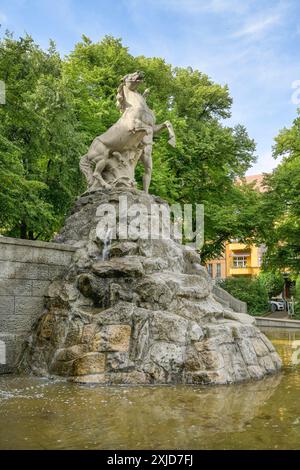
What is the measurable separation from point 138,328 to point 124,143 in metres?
5.43

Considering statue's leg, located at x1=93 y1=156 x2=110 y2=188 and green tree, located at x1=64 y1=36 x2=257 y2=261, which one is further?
green tree, located at x1=64 y1=36 x2=257 y2=261

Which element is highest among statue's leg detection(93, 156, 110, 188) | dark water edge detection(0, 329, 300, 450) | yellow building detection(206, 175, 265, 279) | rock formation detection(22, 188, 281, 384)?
yellow building detection(206, 175, 265, 279)

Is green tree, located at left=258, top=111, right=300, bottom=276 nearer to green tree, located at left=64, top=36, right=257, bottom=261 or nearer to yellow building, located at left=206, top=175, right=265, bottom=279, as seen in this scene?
green tree, located at left=64, top=36, right=257, bottom=261

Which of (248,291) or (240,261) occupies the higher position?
(240,261)

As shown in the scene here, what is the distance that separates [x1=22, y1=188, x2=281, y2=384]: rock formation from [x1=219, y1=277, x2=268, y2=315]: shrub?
2009 cm

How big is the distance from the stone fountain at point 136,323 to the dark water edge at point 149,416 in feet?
1.51

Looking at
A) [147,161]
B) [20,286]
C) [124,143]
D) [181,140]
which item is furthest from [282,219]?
[20,286]

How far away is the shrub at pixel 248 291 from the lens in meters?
29.3

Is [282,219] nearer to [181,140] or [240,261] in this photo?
[181,140]

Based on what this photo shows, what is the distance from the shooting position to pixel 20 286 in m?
8.91

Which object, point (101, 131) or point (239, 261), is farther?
point (239, 261)

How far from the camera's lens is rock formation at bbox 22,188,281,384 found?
740 cm

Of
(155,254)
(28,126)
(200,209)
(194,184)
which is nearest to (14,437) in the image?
(155,254)

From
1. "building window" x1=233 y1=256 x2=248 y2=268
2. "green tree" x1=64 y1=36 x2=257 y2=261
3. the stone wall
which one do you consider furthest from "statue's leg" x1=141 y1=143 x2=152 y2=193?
"building window" x1=233 y1=256 x2=248 y2=268
